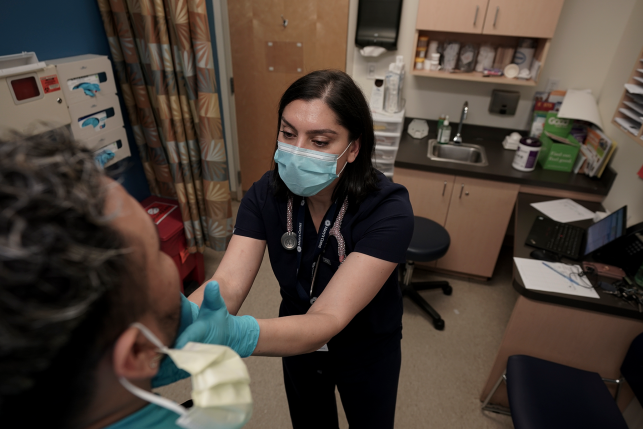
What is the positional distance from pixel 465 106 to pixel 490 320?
4.82 ft

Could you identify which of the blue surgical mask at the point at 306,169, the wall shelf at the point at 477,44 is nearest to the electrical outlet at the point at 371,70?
the wall shelf at the point at 477,44

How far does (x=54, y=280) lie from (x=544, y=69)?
9.88 feet

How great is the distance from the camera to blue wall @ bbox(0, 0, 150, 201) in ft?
4.85

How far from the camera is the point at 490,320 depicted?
2.41 metres

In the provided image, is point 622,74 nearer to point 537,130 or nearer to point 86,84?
point 537,130

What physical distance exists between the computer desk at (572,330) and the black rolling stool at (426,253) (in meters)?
0.52

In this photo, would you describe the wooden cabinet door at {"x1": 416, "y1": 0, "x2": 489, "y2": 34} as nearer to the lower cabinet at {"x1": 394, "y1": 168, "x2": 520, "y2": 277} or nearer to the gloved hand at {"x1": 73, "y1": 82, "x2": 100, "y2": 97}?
the lower cabinet at {"x1": 394, "y1": 168, "x2": 520, "y2": 277}

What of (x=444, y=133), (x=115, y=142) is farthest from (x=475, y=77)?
(x=115, y=142)

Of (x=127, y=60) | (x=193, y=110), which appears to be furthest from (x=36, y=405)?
(x=127, y=60)

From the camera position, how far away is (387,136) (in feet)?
8.49

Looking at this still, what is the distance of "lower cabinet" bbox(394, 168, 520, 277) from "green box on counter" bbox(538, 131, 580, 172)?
0.30 meters

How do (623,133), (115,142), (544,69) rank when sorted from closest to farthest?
(115,142) < (623,133) < (544,69)

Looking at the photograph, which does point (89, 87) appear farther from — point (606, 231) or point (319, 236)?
point (606, 231)

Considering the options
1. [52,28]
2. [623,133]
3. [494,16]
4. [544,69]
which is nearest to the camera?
[52,28]
